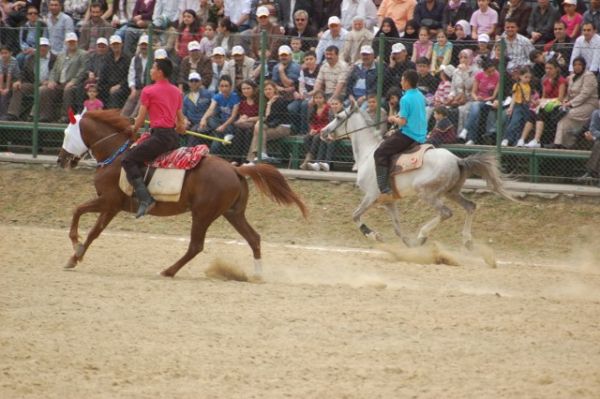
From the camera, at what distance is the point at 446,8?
20.8 meters

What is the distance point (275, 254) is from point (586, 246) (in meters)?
4.56

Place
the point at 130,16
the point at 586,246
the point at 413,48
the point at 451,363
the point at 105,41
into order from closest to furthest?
the point at 451,363
the point at 586,246
the point at 413,48
the point at 105,41
the point at 130,16

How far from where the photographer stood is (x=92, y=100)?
21.4m

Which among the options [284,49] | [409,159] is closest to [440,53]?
[284,49]

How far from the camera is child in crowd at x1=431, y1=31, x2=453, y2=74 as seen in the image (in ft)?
63.5

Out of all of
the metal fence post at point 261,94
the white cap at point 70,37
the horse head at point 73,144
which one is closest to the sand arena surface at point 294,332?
the horse head at point 73,144

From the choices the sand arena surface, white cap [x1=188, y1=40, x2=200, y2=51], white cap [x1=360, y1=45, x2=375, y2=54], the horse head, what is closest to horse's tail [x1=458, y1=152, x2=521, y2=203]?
the sand arena surface

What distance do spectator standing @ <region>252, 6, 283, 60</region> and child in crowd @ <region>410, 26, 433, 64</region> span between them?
241cm

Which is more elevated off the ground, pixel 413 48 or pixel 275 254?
pixel 413 48

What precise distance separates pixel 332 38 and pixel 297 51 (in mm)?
631

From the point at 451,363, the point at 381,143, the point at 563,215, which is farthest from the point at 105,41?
the point at 451,363

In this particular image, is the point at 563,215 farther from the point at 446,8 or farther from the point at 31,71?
the point at 31,71

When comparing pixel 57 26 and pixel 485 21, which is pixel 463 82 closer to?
pixel 485 21

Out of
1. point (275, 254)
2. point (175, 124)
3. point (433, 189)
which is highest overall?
point (175, 124)
